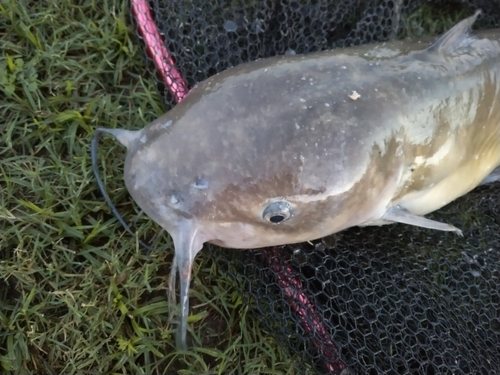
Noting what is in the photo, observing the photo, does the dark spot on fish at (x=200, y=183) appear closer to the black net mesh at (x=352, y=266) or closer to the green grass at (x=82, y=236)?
the black net mesh at (x=352, y=266)

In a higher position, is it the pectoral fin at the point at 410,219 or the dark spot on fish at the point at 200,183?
the dark spot on fish at the point at 200,183

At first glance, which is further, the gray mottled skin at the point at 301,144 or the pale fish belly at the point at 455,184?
the pale fish belly at the point at 455,184

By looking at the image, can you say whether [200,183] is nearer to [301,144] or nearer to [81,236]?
[301,144]

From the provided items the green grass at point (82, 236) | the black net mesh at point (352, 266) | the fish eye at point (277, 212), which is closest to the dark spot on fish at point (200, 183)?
the fish eye at point (277, 212)

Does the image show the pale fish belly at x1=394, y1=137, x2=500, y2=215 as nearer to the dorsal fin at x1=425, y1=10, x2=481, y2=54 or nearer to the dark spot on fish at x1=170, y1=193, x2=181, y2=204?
the dorsal fin at x1=425, y1=10, x2=481, y2=54

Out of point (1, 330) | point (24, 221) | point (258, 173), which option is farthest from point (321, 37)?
point (1, 330)

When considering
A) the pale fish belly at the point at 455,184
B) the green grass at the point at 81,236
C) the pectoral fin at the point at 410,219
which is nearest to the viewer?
the pectoral fin at the point at 410,219
